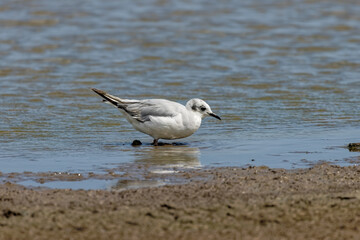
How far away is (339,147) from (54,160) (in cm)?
322

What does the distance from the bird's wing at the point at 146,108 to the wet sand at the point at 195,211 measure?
105 inches

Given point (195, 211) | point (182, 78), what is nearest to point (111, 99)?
point (182, 78)

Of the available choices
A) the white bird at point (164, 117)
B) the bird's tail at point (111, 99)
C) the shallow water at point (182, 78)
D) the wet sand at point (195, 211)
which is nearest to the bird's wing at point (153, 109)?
the white bird at point (164, 117)

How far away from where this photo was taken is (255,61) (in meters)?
15.6

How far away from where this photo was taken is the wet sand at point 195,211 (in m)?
5.48

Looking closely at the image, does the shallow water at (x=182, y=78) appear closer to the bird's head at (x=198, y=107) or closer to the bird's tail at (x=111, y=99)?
the bird's head at (x=198, y=107)

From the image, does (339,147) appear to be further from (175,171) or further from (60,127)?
(60,127)

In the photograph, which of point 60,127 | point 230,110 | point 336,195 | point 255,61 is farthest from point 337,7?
point 336,195

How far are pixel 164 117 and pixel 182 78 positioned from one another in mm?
4493

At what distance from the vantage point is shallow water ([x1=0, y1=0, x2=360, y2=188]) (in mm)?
8875

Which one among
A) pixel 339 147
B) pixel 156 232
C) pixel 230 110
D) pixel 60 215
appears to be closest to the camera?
pixel 156 232

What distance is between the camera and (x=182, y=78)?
14.1 m

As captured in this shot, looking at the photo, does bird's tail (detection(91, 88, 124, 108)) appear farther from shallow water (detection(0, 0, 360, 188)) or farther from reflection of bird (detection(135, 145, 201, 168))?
reflection of bird (detection(135, 145, 201, 168))

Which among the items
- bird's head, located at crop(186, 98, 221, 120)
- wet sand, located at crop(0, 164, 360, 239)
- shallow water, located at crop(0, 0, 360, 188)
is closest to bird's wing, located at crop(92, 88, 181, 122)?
bird's head, located at crop(186, 98, 221, 120)
